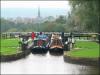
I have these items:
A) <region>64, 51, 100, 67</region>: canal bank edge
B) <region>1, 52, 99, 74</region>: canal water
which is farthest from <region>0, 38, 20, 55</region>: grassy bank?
<region>64, 51, 100, 67</region>: canal bank edge

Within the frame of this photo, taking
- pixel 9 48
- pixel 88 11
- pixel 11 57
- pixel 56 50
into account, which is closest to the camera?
pixel 11 57

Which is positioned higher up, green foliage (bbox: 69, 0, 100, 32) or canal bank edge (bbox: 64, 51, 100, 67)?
green foliage (bbox: 69, 0, 100, 32)

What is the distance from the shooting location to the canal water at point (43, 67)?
23.7 meters

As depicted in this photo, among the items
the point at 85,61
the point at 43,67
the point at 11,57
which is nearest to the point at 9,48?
the point at 11,57

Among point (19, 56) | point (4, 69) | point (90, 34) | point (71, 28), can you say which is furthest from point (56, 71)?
point (71, 28)

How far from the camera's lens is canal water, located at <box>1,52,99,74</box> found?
23.7 meters

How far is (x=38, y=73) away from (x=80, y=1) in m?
7.61

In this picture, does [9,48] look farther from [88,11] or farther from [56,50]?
[88,11]

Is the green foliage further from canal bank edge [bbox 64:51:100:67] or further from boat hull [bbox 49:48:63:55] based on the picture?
canal bank edge [bbox 64:51:100:67]

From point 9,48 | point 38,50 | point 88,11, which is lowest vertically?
point 38,50

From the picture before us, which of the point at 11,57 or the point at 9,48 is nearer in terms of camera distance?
the point at 11,57

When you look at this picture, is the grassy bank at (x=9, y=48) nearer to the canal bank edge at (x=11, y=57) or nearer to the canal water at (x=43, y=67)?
the canal bank edge at (x=11, y=57)

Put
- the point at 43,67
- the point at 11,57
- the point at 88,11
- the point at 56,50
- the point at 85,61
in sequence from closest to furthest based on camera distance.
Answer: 1. the point at 43,67
2. the point at 85,61
3. the point at 11,57
4. the point at 88,11
5. the point at 56,50

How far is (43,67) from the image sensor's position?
25.5 meters
